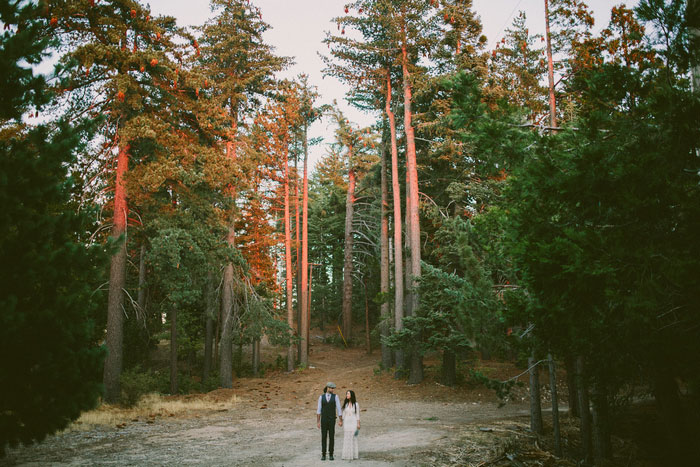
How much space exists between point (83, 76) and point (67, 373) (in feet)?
42.5

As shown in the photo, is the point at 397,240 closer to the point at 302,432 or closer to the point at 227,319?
the point at 227,319

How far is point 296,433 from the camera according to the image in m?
11.4

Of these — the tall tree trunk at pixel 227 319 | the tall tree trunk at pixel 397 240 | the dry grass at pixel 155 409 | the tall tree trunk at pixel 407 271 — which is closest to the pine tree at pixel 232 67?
the tall tree trunk at pixel 227 319

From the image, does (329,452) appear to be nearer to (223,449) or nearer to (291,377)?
(223,449)

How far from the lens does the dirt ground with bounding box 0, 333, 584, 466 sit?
8.34 meters

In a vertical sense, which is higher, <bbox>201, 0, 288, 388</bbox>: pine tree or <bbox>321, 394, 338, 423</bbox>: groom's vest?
<bbox>201, 0, 288, 388</bbox>: pine tree

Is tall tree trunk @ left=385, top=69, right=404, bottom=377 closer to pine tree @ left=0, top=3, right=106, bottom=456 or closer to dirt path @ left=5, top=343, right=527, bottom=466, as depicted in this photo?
dirt path @ left=5, top=343, right=527, bottom=466

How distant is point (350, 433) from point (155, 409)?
9099 millimetres

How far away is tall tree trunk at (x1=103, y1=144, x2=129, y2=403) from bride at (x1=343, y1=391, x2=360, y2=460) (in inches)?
381

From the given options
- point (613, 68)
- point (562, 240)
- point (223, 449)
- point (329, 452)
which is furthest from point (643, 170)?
point (223, 449)

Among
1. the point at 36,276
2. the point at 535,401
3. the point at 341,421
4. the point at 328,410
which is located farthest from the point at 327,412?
the point at 36,276

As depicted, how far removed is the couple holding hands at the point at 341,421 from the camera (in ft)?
27.4

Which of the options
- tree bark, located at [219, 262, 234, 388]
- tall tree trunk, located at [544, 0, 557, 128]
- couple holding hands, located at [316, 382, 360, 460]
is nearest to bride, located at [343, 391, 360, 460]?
couple holding hands, located at [316, 382, 360, 460]

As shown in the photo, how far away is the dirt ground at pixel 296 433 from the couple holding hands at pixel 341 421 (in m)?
0.28
